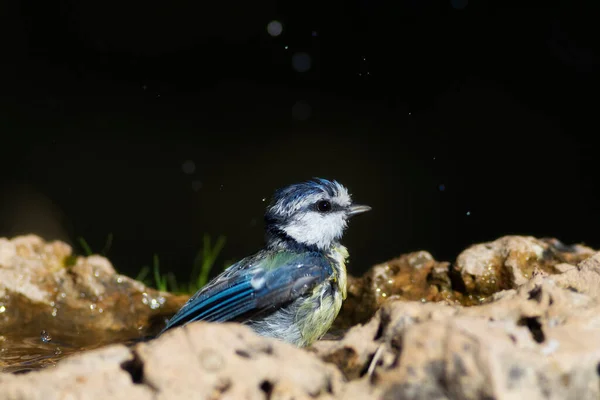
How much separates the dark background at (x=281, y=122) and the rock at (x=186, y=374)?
4591 millimetres

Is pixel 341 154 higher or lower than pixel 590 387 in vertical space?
higher

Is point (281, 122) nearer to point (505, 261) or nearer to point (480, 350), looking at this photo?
point (505, 261)

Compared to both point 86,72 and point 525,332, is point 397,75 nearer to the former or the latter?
point 86,72

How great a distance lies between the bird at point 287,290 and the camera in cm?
325

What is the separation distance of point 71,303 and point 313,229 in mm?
1526

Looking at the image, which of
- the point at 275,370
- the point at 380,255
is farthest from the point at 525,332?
the point at 380,255

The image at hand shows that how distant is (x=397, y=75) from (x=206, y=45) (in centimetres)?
200

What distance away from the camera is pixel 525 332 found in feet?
5.85

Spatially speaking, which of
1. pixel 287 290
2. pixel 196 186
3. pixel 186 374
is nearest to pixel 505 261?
pixel 287 290

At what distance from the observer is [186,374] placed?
167 cm

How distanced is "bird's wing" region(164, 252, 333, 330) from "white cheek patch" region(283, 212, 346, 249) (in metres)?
0.30

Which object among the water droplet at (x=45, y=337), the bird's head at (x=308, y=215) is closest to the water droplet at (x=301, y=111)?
the bird's head at (x=308, y=215)

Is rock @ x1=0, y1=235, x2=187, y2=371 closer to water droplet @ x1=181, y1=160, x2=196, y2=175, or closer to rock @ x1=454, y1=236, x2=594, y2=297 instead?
rock @ x1=454, y1=236, x2=594, y2=297

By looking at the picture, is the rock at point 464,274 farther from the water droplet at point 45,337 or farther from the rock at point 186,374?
the rock at point 186,374
